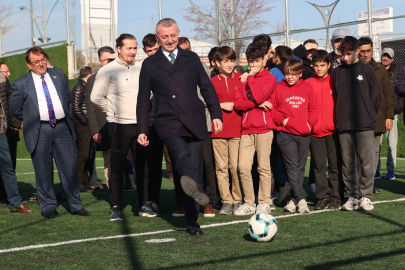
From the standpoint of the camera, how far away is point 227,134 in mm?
6445

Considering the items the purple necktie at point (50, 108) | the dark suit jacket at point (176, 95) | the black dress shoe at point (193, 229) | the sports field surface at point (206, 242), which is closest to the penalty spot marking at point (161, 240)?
the sports field surface at point (206, 242)

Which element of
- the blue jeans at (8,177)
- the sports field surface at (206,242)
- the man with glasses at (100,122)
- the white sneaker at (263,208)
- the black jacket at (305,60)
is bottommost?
the sports field surface at (206,242)

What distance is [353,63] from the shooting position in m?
6.23

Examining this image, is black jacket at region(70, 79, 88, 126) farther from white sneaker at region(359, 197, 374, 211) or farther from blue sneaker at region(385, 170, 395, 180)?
blue sneaker at region(385, 170, 395, 180)

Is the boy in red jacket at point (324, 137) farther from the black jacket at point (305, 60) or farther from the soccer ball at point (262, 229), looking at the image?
the soccer ball at point (262, 229)

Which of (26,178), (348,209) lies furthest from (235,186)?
(26,178)

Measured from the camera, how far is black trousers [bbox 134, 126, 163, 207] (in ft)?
21.1

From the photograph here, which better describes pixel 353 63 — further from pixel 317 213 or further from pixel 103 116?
pixel 103 116

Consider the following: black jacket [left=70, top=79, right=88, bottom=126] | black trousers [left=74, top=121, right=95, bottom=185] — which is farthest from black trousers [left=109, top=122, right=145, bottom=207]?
black trousers [left=74, top=121, right=95, bottom=185]

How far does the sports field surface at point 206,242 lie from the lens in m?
4.17

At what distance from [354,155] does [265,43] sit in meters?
1.73

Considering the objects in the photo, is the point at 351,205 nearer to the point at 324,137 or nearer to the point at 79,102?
the point at 324,137

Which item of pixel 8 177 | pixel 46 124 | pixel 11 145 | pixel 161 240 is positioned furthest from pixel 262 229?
pixel 11 145

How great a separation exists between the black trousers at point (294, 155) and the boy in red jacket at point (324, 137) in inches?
8.4
